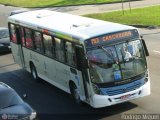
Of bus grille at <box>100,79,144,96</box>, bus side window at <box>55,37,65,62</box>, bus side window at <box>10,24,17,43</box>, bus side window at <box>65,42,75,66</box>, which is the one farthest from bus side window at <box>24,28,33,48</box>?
bus grille at <box>100,79,144,96</box>

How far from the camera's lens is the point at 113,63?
1623 cm

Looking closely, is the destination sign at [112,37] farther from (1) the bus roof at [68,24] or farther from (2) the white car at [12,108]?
(2) the white car at [12,108]

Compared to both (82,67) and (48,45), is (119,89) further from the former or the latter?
(48,45)

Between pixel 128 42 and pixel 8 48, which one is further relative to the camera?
pixel 8 48

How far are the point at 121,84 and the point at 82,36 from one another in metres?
2.00

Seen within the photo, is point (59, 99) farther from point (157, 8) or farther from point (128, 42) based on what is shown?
point (157, 8)

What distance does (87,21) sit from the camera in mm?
18734

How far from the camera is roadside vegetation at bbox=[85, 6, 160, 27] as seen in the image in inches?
1404

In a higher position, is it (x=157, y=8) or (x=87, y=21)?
(x=87, y=21)

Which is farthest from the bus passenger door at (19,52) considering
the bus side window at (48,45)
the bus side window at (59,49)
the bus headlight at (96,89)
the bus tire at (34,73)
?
the bus headlight at (96,89)

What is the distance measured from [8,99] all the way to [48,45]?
525 centimetres

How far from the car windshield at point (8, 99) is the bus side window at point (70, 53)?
3.00 meters

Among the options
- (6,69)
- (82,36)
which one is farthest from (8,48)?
(82,36)

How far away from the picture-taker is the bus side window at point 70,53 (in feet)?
56.9
